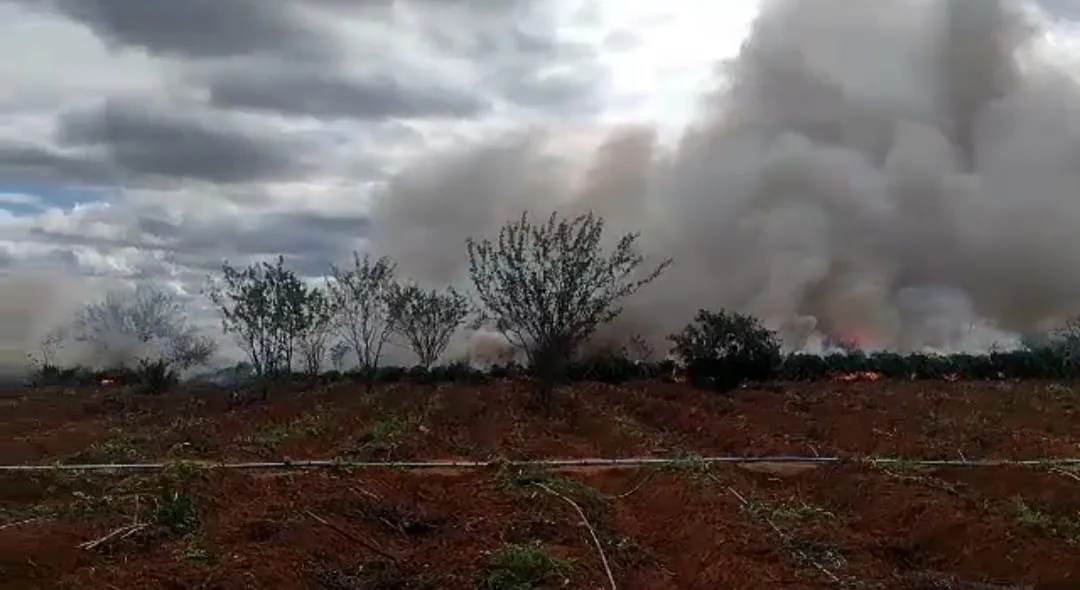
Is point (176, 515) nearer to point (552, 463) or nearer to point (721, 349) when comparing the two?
point (552, 463)

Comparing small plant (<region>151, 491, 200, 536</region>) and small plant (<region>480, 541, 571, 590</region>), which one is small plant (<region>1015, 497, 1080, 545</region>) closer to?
small plant (<region>480, 541, 571, 590</region>)

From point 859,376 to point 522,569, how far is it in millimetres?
45810

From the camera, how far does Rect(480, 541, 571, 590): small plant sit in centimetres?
1025

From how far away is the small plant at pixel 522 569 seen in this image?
10.2 metres

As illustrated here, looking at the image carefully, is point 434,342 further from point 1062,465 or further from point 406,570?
point 406,570

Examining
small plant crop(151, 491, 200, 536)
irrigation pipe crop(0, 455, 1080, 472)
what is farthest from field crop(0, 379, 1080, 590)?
irrigation pipe crop(0, 455, 1080, 472)

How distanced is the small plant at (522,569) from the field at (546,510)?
26 millimetres

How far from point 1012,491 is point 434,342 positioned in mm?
38754

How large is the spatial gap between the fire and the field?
73.4ft

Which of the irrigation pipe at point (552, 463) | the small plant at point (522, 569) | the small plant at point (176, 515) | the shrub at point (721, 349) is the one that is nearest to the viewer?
the small plant at point (522, 569)

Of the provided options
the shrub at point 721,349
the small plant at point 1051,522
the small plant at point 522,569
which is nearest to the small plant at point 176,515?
the small plant at point 522,569

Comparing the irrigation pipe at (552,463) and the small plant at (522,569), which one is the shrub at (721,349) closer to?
the irrigation pipe at (552,463)

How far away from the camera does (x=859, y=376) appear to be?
53.2m

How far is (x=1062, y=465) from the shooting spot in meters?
18.8
